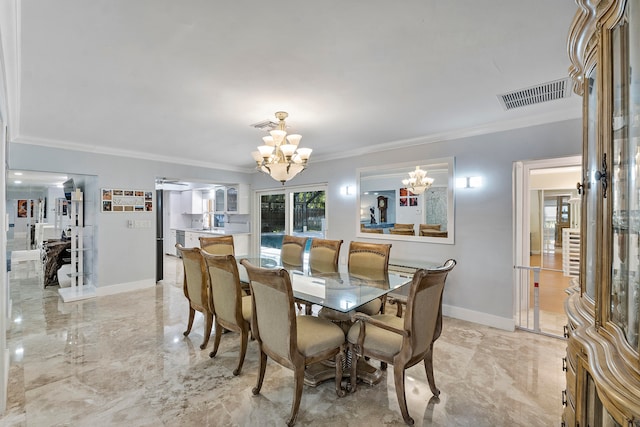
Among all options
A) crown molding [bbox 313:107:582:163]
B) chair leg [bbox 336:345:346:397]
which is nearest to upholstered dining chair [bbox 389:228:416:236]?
crown molding [bbox 313:107:582:163]

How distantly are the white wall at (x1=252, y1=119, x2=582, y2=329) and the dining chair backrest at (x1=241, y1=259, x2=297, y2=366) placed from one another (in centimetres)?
264

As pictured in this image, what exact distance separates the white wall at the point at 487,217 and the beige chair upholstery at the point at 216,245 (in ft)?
8.54

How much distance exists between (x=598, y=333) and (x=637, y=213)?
446 millimetres

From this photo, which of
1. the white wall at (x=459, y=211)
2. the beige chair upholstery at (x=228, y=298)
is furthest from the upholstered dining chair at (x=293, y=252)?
the beige chair upholstery at (x=228, y=298)

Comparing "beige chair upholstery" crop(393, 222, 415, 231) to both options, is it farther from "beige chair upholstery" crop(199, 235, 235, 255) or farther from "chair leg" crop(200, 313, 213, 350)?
"chair leg" crop(200, 313, 213, 350)

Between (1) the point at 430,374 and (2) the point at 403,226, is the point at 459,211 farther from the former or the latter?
(1) the point at 430,374

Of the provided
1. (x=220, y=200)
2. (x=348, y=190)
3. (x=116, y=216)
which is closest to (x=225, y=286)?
(x=348, y=190)

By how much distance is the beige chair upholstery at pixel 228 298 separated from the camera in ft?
7.69

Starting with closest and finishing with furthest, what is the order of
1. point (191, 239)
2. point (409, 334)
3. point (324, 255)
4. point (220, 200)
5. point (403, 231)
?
point (409, 334)
point (324, 255)
point (403, 231)
point (220, 200)
point (191, 239)

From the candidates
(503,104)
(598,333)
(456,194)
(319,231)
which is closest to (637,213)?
(598,333)

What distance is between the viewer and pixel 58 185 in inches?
277

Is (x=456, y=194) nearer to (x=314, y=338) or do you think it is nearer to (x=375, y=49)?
(x=375, y=49)

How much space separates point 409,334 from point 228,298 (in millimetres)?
1504

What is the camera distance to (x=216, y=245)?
3.95 m
